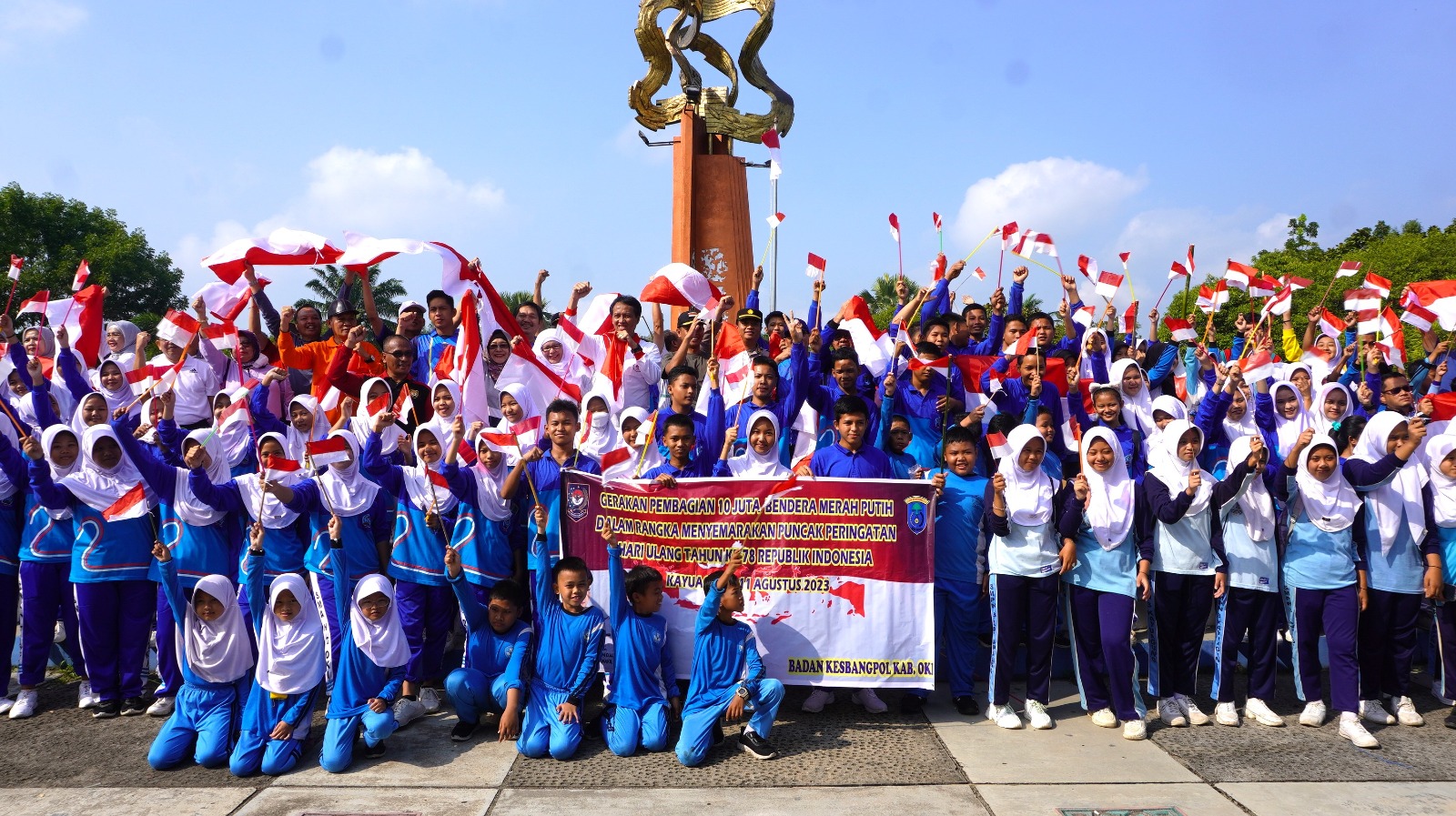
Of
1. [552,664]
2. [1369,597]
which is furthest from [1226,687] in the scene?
[552,664]

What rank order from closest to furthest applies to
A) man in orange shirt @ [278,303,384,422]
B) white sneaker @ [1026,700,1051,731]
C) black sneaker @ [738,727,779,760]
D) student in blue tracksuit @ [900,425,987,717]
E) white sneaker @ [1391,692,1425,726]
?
black sneaker @ [738,727,779,760] < white sneaker @ [1026,700,1051,731] < white sneaker @ [1391,692,1425,726] < student in blue tracksuit @ [900,425,987,717] < man in orange shirt @ [278,303,384,422]

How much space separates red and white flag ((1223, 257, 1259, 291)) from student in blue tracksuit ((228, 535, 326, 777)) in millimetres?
8086

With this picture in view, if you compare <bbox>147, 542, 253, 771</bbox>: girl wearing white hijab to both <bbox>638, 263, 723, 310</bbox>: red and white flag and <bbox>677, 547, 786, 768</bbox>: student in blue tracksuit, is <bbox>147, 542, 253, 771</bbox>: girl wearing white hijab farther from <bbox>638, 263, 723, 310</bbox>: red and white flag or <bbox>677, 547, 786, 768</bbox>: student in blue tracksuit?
<bbox>638, 263, 723, 310</bbox>: red and white flag

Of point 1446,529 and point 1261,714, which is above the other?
point 1446,529

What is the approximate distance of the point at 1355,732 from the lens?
5.42 meters

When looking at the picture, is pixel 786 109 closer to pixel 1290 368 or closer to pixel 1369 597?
pixel 1290 368

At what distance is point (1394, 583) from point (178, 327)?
26.5 feet

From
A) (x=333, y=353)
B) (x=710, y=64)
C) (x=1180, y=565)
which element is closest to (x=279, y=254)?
(x=333, y=353)

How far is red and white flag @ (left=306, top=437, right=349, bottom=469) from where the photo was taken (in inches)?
221

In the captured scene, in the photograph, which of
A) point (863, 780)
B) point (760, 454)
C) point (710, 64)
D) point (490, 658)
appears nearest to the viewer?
point (863, 780)

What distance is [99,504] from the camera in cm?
581

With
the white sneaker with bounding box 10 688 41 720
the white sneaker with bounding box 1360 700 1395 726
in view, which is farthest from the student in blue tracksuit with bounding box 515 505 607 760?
the white sneaker with bounding box 1360 700 1395 726

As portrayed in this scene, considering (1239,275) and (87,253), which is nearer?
(1239,275)

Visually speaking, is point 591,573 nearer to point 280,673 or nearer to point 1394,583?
point 280,673
